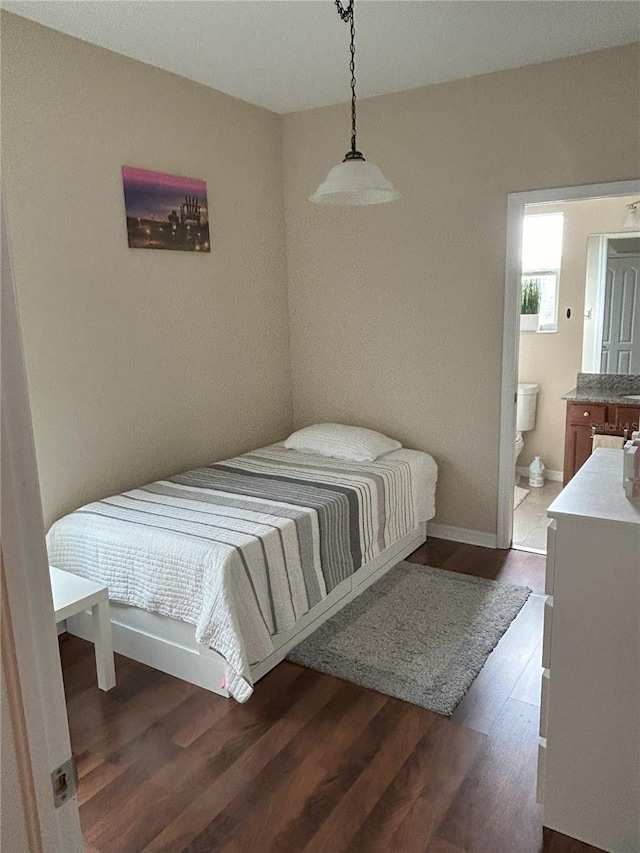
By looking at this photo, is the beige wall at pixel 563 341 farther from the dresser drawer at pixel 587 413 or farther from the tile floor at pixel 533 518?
the dresser drawer at pixel 587 413

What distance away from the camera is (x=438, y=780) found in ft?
6.69

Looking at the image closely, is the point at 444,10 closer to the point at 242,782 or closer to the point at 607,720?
the point at 607,720

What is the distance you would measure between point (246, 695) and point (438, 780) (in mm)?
742

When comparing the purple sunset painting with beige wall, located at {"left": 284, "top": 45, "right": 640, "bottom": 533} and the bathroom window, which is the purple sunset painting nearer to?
beige wall, located at {"left": 284, "top": 45, "right": 640, "bottom": 533}

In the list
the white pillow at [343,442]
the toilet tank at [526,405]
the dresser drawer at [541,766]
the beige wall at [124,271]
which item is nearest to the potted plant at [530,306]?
the toilet tank at [526,405]

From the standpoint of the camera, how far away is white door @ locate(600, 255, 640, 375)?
183 inches

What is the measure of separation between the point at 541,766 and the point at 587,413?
3.05 metres

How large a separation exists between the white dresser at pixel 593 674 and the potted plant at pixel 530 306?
11.5 ft

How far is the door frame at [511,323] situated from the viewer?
335 cm

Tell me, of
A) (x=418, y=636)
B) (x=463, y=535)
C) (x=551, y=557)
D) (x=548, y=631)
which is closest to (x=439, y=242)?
(x=463, y=535)

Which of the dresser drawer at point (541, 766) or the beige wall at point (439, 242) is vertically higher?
the beige wall at point (439, 242)

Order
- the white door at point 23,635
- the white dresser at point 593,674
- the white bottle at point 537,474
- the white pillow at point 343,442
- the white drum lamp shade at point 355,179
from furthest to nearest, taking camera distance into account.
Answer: the white bottle at point 537,474 < the white pillow at point 343,442 < the white drum lamp shade at point 355,179 < the white dresser at point 593,674 < the white door at point 23,635

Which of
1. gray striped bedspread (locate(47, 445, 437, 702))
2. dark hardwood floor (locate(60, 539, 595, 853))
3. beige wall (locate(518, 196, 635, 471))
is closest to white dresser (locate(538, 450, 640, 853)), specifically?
dark hardwood floor (locate(60, 539, 595, 853))

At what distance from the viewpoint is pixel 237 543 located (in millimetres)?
2494
